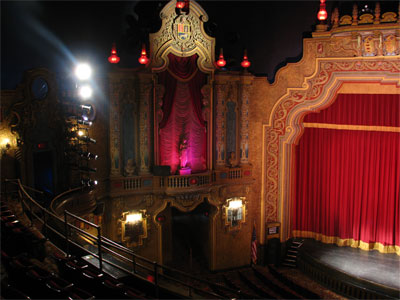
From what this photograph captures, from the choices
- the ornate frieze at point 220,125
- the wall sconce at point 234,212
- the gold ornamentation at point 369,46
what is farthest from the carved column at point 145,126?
the gold ornamentation at point 369,46

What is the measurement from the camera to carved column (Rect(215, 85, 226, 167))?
15633 millimetres

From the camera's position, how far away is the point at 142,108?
14648mm

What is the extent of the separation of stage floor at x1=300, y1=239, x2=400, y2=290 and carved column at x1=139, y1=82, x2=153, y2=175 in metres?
6.82

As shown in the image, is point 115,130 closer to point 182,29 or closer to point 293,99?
point 182,29

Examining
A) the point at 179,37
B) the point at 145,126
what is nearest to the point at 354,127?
the point at 179,37

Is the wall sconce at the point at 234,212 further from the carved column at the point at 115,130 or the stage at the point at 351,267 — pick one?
A: the carved column at the point at 115,130

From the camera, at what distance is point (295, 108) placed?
1595 centimetres

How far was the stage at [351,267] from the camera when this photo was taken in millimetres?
13570

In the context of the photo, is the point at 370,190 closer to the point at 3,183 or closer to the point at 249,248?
the point at 249,248

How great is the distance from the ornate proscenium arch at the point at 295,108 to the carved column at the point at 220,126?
1729mm

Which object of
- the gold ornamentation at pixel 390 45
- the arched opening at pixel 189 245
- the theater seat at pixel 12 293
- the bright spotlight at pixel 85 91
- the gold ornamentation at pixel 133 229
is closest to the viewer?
the theater seat at pixel 12 293

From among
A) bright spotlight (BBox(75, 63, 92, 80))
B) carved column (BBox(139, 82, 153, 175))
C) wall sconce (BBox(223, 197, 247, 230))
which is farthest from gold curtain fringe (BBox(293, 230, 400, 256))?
bright spotlight (BBox(75, 63, 92, 80))

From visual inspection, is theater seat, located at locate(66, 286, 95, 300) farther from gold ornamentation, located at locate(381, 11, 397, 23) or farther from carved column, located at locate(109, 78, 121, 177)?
gold ornamentation, located at locate(381, 11, 397, 23)

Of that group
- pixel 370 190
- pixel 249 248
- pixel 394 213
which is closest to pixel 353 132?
pixel 370 190
